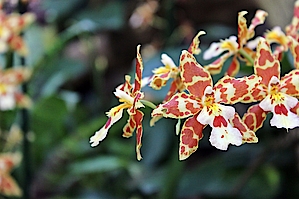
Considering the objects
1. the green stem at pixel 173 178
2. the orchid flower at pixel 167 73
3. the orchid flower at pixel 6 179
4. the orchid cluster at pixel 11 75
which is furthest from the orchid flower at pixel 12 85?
the orchid flower at pixel 167 73

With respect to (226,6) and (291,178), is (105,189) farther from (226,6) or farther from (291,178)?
(226,6)

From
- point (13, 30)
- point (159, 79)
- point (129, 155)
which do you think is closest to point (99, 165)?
point (129, 155)

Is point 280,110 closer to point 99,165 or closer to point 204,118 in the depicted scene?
point 204,118

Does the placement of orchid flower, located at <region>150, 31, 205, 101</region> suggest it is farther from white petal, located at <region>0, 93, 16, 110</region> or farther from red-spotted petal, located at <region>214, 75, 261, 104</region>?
white petal, located at <region>0, 93, 16, 110</region>

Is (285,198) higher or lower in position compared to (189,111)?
lower

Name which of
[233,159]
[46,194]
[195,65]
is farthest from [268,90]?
[46,194]

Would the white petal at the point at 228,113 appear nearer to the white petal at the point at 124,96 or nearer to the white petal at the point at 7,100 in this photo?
the white petal at the point at 124,96

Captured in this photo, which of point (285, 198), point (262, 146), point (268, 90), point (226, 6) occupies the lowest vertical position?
point (285, 198)

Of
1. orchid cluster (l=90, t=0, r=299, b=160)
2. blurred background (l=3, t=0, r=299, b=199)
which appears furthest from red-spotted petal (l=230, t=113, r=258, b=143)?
blurred background (l=3, t=0, r=299, b=199)
